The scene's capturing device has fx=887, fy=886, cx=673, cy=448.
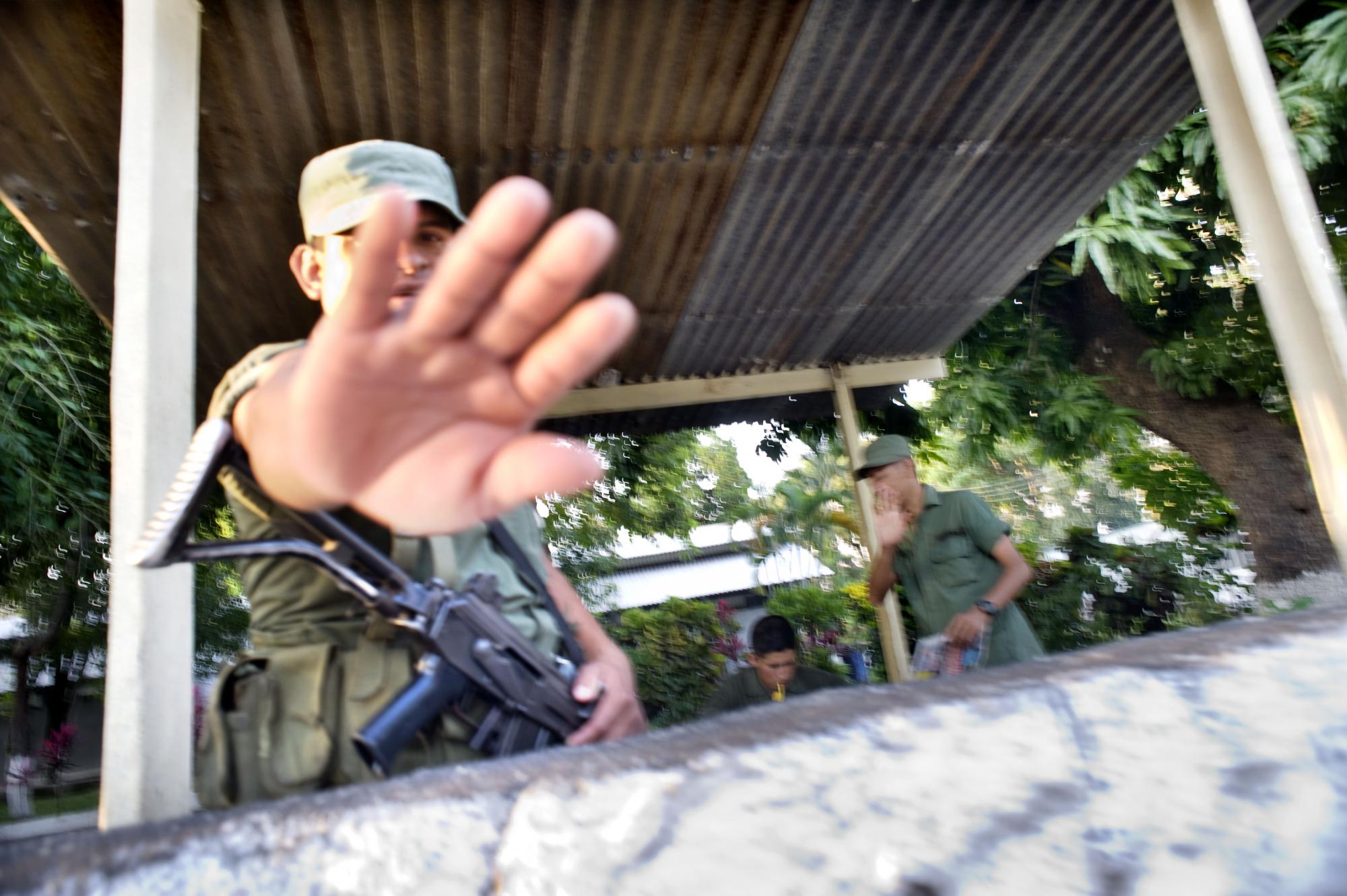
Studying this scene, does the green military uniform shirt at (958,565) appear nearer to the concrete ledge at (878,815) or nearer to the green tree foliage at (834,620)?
the concrete ledge at (878,815)

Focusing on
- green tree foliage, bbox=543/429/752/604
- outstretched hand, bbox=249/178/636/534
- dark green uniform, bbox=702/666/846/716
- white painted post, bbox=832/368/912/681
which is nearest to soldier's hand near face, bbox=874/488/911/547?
white painted post, bbox=832/368/912/681

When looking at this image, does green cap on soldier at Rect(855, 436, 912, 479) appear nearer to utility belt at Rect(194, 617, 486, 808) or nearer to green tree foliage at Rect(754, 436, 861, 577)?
green tree foliage at Rect(754, 436, 861, 577)

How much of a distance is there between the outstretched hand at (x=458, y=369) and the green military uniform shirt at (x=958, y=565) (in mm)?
3210

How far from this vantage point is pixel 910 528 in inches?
164

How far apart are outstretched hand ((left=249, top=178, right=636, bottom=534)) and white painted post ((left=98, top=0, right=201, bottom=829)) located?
1.38 feet

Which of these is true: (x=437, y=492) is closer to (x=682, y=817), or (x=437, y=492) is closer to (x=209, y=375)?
(x=682, y=817)

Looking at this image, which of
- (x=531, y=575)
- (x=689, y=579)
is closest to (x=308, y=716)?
(x=531, y=575)

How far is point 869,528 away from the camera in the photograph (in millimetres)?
4914

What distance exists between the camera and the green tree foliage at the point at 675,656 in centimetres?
725

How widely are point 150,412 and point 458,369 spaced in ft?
2.40

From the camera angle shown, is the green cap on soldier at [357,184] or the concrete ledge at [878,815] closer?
the concrete ledge at [878,815]

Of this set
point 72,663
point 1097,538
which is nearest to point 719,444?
point 72,663

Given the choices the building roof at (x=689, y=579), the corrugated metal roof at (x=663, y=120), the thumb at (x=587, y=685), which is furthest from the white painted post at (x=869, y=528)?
the building roof at (x=689, y=579)

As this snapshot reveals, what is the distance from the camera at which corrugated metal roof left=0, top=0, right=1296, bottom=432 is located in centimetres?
241
